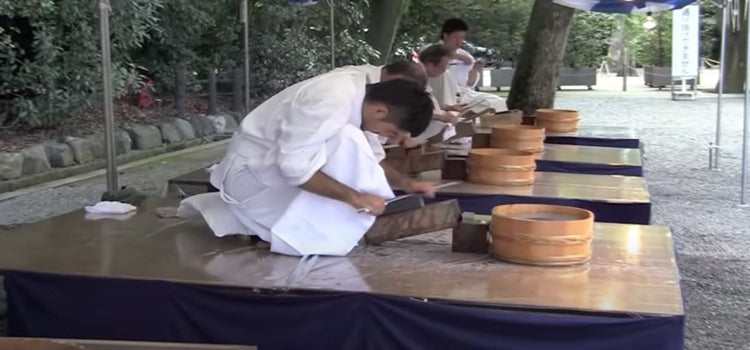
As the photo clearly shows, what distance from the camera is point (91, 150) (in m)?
7.40

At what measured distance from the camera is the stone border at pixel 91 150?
6.38 metres

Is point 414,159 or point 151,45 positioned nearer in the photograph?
point 414,159

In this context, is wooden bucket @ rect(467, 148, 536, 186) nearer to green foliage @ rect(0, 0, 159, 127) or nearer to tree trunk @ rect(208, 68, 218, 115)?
green foliage @ rect(0, 0, 159, 127)

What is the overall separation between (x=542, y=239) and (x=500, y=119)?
3458mm

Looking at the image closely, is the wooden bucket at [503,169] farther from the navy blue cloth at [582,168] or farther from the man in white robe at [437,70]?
the man in white robe at [437,70]

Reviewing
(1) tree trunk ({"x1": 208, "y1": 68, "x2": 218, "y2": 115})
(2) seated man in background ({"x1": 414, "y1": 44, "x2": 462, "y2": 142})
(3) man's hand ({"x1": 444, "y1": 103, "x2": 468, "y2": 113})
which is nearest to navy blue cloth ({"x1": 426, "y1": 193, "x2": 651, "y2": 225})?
(2) seated man in background ({"x1": 414, "y1": 44, "x2": 462, "y2": 142})

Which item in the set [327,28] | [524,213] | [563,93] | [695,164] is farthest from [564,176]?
[563,93]

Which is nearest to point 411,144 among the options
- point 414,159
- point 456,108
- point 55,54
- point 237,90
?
point 414,159

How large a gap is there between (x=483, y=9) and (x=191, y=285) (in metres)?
18.0

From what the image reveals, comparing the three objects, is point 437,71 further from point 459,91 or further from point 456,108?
point 459,91

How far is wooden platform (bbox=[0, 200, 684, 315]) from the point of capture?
214 cm

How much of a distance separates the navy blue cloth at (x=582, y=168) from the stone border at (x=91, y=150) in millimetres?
3962

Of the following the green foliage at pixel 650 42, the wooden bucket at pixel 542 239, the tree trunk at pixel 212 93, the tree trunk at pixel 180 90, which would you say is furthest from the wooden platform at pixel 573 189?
the green foliage at pixel 650 42

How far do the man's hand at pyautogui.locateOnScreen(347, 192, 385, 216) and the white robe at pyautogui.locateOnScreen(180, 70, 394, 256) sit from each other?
2 cm
